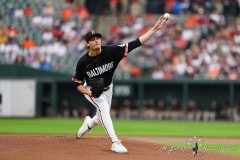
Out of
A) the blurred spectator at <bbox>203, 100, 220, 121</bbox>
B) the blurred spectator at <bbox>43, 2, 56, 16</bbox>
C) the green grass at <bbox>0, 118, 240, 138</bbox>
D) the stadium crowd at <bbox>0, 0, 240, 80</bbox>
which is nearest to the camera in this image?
the green grass at <bbox>0, 118, 240, 138</bbox>

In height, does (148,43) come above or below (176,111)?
above

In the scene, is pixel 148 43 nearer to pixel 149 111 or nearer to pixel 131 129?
pixel 149 111

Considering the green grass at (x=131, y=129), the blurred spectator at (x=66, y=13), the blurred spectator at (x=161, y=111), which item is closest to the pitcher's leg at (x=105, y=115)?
the green grass at (x=131, y=129)

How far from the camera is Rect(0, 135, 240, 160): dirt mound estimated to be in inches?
356

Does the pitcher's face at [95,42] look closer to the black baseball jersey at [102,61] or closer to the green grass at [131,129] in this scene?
the black baseball jersey at [102,61]

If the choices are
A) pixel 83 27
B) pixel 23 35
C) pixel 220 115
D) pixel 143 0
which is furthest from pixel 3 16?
pixel 220 115

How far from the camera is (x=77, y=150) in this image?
9625mm

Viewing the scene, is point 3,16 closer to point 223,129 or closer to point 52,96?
point 52,96

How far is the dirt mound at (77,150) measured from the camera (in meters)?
9.03

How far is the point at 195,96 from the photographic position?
23344 mm

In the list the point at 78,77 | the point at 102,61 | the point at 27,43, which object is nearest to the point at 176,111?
the point at 27,43

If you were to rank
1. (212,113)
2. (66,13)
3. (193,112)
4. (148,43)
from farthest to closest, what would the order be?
(66,13) → (148,43) → (212,113) → (193,112)

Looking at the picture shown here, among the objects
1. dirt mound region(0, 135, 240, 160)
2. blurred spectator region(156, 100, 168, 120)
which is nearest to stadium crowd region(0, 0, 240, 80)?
blurred spectator region(156, 100, 168, 120)

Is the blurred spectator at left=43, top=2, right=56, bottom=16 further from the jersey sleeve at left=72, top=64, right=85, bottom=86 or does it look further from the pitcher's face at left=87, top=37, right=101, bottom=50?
the pitcher's face at left=87, top=37, right=101, bottom=50
